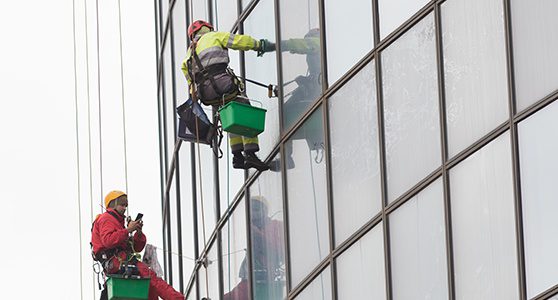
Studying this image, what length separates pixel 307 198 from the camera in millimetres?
23547

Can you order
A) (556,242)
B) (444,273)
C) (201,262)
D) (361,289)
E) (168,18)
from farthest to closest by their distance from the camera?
(168,18) → (201,262) → (361,289) → (444,273) → (556,242)

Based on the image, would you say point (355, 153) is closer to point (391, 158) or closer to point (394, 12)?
point (391, 158)

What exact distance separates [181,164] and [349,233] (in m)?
7.37

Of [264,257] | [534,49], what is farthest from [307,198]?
[534,49]

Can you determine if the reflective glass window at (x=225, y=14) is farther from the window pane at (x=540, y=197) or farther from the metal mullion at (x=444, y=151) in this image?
the window pane at (x=540, y=197)

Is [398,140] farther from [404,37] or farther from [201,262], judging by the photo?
[201,262]

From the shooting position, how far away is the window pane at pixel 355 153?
869 inches

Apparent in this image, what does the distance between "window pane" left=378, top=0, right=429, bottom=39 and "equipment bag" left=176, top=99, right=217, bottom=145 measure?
12.3ft

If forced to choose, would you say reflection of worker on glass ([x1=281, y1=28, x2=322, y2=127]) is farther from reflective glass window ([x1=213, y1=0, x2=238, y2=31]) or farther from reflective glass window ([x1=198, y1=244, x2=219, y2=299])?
reflective glass window ([x1=198, y1=244, x2=219, y2=299])

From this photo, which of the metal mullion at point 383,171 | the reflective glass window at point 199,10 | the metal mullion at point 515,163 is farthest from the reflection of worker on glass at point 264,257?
the metal mullion at point 515,163

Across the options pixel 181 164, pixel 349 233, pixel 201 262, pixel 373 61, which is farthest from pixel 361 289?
pixel 181 164

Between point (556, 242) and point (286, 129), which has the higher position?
point (286, 129)

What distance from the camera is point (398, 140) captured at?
2153 cm

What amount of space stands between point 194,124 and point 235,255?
1991 mm
